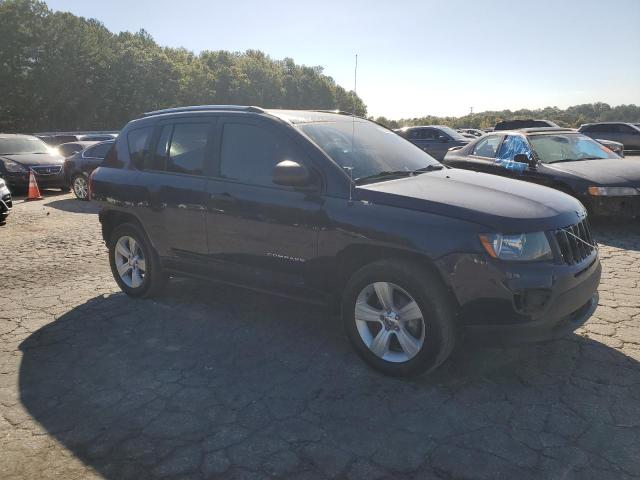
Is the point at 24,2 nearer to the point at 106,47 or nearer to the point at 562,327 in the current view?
the point at 106,47

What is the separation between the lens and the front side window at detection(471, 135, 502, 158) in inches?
339

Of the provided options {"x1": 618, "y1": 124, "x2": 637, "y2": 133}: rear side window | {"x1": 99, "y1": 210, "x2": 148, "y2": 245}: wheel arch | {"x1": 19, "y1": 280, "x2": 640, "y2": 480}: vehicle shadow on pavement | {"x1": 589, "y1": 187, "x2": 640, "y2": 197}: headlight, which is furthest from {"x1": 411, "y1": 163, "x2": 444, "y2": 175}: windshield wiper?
{"x1": 618, "y1": 124, "x2": 637, "y2": 133}: rear side window

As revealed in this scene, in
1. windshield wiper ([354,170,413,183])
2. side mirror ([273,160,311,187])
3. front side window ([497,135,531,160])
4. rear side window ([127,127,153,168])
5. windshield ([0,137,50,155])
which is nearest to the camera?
side mirror ([273,160,311,187])

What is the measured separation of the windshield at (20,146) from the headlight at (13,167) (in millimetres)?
588

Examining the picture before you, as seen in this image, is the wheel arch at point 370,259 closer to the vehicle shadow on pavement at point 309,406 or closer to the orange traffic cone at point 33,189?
the vehicle shadow on pavement at point 309,406

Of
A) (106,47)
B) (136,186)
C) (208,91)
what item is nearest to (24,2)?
(106,47)

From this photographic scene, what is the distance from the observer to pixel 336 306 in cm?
383

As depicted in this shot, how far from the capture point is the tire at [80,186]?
12992 mm

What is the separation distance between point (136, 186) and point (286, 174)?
212 cm

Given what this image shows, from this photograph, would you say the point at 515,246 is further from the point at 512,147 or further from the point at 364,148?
the point at 512,147

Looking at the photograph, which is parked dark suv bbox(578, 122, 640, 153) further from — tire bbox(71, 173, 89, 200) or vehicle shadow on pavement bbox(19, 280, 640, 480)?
vehicle shadow on pavement bbox(19, 280, 640, 480)

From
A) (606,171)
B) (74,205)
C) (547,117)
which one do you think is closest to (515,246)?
(606,171)

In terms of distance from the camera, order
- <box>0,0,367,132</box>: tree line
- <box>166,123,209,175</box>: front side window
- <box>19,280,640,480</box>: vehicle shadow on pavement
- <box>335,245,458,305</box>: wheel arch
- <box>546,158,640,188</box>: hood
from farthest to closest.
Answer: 1. <box>0,0,367,132</box>: tree line
2. <box>546,158,640,188</box>: hood
3. <box>166,123,209,175</box>: front side window
4. <box>335,245,458,305</box>: wheel arch
5. <box>19,280,640,480</box>: vehicle shadow on pavement

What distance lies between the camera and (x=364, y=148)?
4.20 metres
